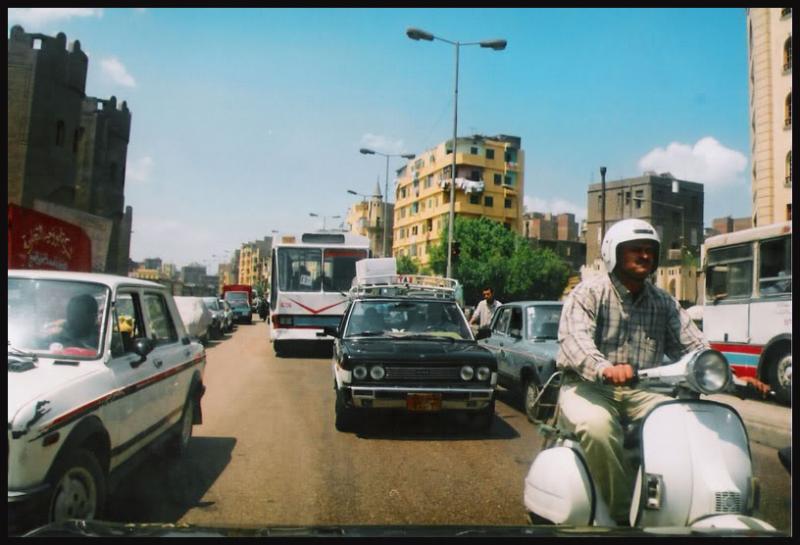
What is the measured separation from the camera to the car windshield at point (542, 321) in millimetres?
9442

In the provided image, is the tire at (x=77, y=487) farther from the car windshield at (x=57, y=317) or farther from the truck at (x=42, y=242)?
the truck at (x=42, y=242)

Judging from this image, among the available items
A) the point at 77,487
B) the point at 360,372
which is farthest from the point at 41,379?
the point at 360,372

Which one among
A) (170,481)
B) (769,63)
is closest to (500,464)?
(170,481)

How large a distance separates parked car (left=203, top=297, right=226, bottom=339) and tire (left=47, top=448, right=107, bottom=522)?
21.1m

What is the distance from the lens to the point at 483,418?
7.51 metres

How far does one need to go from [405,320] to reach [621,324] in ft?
16.5

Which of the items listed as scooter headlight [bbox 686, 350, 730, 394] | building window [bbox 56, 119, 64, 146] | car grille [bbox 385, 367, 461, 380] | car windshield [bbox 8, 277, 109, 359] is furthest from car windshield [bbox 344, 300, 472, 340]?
building window [bbox 56, 119, 64, 146]

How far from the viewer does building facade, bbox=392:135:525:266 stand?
269 feet

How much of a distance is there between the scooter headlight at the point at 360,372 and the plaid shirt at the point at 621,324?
142 inches

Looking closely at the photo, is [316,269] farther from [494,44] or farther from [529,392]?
[494,44]

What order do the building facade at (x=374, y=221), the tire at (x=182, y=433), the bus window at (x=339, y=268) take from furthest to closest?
the building facade at (x=374, y=221)
the bus window at (x=339, y=268)
the tire at (x=182, y=433)

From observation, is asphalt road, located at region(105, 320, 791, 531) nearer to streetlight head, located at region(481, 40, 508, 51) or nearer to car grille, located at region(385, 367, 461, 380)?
car grille, located at region(385, 367, 461, 380)

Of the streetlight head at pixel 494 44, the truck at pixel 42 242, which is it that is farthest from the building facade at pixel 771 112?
the truck at pixel 42 242

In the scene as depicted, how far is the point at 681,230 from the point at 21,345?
85.4 m
